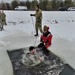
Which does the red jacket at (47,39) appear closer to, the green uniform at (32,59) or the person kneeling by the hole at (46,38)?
the person kneeling by the hole at (46,38)

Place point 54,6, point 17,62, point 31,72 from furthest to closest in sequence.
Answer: point 54,6 → point 17,62 → point 31,72

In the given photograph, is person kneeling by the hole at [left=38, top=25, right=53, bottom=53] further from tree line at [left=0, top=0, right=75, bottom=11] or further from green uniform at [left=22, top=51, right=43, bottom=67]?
tree line at [left=0, top=0, right=75, bottom=11]

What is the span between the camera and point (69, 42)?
812 cm

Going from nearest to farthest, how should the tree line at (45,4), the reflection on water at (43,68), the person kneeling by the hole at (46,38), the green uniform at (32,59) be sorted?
the reflection on water at (43,68)
the green uniform at (32,59)
the person kneeling by the hole at (46,38)
the tree line at (45,4)

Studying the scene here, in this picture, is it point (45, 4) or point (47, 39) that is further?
point (45, 4)

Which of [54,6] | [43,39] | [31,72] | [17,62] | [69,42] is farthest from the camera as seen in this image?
[54,6]

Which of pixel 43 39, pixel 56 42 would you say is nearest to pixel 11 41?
pixel 56 42

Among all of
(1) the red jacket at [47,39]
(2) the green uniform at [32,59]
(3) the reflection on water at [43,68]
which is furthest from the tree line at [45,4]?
(3) the reflection on water at [43,68]

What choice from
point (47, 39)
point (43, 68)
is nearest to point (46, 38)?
point (47, 39)

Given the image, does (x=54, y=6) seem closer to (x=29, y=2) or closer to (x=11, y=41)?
(x=29, y=2)

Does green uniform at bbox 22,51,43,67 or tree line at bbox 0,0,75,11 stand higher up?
green uniform at bbox 22,51,43,67

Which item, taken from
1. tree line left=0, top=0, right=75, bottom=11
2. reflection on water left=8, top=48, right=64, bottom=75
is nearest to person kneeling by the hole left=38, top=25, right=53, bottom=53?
reflection on water left=8, top=48, right=64, bottom=75

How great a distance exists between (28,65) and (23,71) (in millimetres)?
244

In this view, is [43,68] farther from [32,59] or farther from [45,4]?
[45,4]
